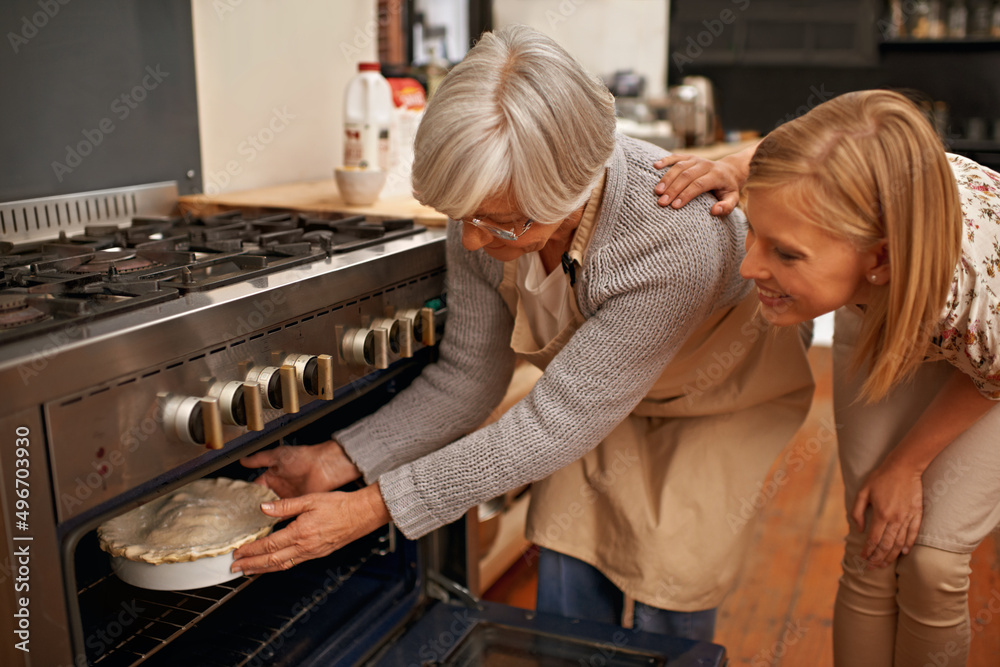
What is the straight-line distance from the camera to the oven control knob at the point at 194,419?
0.82 metres

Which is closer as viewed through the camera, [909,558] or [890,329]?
[890,329]

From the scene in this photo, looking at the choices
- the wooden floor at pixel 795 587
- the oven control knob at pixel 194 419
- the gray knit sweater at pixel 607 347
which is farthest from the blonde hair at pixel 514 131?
the wooden floor at pixel 795 587

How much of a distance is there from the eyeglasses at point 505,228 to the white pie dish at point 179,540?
43 centimetres

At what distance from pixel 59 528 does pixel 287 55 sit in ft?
4.19

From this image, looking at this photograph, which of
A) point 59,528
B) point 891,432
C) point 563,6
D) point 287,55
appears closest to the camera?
point 59,528

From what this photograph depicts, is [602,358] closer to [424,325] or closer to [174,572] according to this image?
[424,325]

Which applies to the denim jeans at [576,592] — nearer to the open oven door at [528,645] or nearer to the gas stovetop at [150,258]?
the open oven door at [528,645]

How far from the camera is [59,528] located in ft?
2.44

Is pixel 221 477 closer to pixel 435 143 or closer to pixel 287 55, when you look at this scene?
pixel 435 143

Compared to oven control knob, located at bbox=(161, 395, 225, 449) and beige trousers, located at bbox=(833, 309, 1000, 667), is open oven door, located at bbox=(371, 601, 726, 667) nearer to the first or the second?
beige trousers, located at bbox=(833, 309, 1000, 667)

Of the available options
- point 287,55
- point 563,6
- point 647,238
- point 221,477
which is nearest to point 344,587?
point 221,477

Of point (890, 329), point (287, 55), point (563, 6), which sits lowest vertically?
point (890, 329)

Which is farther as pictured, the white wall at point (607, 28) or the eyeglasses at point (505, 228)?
the white wall at point (607, 28)

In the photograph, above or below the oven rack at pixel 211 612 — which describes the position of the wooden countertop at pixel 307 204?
above
